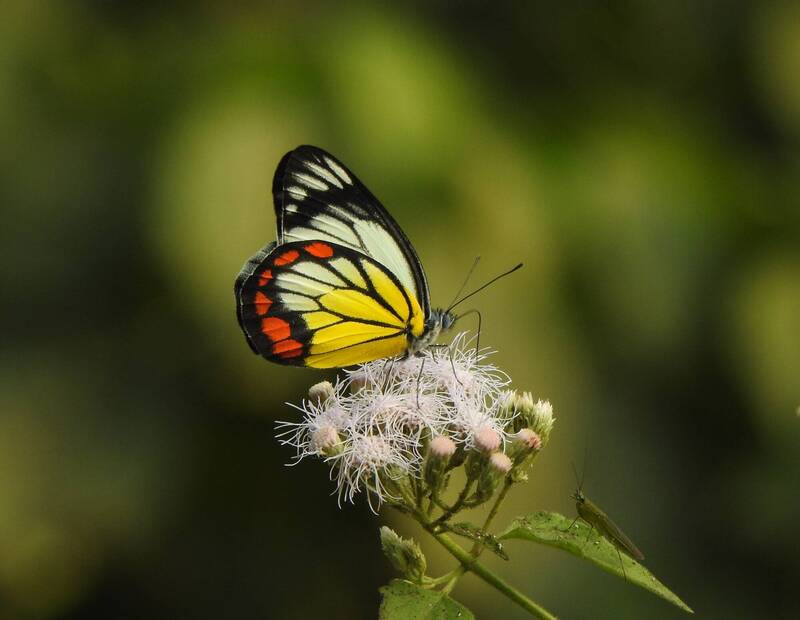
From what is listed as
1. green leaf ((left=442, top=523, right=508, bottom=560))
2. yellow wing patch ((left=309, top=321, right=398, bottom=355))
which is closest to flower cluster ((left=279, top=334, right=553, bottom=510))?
yellow wing patch ((left=309, top=321, right=398, bottom=355))

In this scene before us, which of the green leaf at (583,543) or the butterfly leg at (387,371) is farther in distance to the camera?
the butterfly leg at (387,371)

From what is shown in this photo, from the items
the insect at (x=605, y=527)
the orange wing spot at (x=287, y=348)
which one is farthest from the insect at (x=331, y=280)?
the insect at (x=605, y=527)

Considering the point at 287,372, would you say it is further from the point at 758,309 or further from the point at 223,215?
the point at 758,309

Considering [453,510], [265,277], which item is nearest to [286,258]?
[265,277]

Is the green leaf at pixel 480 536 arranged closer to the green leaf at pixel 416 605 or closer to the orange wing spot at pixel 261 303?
the green leaf at pixel 416 605

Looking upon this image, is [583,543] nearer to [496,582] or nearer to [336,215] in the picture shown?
[496,582]

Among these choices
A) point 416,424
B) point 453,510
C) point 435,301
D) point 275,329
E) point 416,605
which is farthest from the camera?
point 435,301

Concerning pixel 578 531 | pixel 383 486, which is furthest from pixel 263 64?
pixel 578 531
